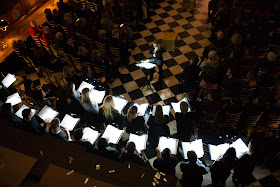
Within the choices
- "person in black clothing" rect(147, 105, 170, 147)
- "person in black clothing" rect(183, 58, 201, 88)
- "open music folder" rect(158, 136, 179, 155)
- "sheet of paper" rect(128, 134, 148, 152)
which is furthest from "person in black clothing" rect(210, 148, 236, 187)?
"person in black clothing" rect(183, 58, 201, 88)

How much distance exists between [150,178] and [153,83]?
14.4 feet

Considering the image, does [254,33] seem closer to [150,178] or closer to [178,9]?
[178,9]

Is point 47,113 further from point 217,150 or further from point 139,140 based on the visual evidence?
point 217,150

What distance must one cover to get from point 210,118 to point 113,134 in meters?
2.30

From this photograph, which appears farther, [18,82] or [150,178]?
[18,82]

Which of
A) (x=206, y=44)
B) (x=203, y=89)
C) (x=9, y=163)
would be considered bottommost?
(x=206, y=44)

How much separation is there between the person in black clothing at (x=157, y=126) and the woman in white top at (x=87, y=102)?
1419mm

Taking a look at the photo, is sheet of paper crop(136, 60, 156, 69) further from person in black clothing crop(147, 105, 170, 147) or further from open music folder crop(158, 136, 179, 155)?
open music folder crop(158, 136, 179, 155)

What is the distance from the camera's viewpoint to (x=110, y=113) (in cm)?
552

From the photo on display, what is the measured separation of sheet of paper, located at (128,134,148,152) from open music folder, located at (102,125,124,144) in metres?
0.28

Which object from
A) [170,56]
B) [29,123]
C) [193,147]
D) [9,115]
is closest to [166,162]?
[193,147]

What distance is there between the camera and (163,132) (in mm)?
5270

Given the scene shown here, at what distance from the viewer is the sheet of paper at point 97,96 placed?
6165mm

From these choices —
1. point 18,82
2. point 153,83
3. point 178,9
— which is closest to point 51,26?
point 18,82
